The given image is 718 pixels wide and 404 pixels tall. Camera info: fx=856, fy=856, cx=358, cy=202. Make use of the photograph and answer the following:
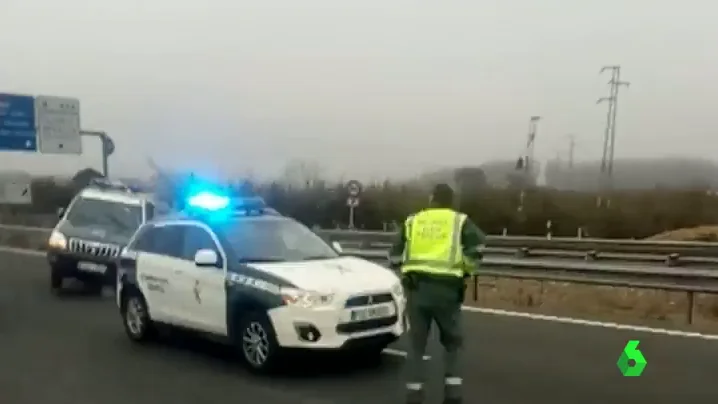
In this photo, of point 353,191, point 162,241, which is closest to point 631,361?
point 162,241

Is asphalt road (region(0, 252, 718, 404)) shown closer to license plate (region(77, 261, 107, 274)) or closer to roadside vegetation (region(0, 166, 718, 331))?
license plate (region(77, 261, 107, 274))

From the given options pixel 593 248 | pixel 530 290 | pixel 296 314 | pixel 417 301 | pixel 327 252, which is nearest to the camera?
pixel 417 301

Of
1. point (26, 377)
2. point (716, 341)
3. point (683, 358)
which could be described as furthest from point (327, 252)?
point (716, 341)

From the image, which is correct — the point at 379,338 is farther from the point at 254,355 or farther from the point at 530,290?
the point at 530,290

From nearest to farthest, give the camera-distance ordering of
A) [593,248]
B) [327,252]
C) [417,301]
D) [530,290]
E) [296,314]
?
1. [417,301]
2. [296,314]
3. [327,252]
4. [530,290]
5. [593,248]

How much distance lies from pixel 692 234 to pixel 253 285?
2713 cm

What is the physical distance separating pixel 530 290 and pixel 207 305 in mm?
9796

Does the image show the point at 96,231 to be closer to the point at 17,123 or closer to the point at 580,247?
the point at 580,247

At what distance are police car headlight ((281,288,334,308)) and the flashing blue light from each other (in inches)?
81.4

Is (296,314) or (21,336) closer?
(296,314)

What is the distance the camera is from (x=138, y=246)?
33.5ft

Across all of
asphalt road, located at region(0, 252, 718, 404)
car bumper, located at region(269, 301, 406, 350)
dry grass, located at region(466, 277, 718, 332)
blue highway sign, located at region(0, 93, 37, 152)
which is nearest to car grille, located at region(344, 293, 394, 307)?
car bumper, located at region(269, 301, 406, 350)

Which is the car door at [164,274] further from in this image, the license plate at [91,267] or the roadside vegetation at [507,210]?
the roadside vegetation at [507,210]

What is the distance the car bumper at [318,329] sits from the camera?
770 cm
